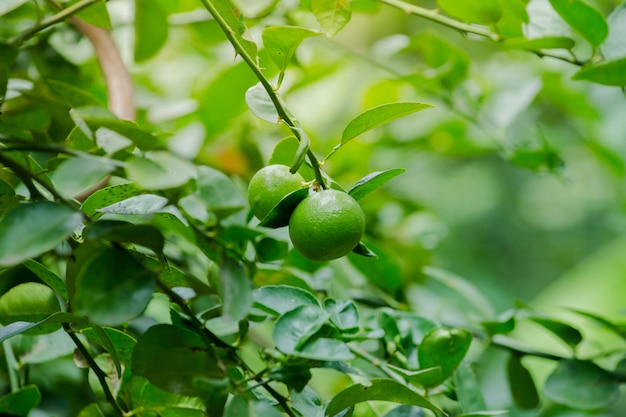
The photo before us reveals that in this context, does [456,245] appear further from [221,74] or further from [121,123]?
[121,123]

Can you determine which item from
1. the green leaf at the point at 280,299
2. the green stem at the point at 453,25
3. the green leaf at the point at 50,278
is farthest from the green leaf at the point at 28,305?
the green stem at the point at 453,25

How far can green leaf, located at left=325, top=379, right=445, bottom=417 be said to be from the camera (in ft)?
1.01

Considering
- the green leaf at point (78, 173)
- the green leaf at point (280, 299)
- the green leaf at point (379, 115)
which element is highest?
the green leaf at point (78, 173)

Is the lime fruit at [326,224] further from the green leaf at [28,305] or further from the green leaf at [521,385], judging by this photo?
the green leaf at [521,385]

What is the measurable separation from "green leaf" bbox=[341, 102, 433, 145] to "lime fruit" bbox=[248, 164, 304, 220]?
0.11ft

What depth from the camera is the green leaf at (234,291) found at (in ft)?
0.84

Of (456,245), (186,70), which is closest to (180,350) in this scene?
(186,70)

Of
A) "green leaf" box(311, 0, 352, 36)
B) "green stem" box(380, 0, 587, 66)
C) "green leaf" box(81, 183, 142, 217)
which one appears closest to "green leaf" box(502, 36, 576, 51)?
"green stem" box(380, 0, 587, 66)

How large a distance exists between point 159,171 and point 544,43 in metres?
0.30

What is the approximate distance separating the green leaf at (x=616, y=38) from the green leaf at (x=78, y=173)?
1.12 feet

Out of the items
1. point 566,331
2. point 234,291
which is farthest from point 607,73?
point 234,291

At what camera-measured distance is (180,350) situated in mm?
293

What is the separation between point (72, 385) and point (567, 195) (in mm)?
1678

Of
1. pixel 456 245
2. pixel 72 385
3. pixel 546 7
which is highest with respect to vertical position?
pixel 546 7
